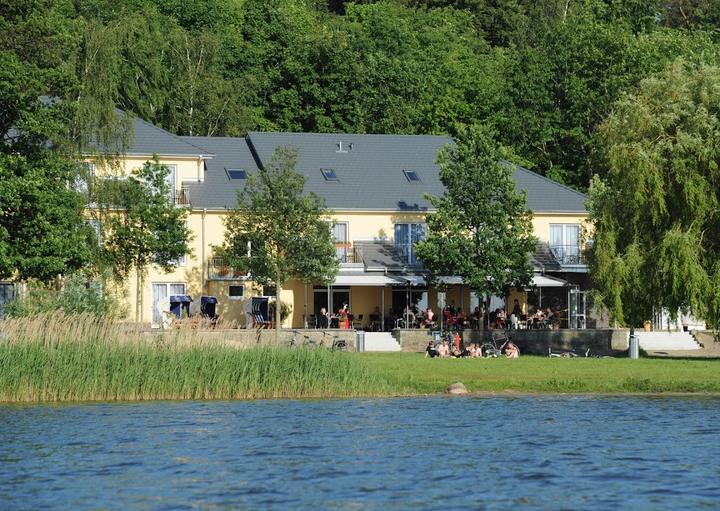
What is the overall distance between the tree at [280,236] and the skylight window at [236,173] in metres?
7.15

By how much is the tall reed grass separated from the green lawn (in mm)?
3152

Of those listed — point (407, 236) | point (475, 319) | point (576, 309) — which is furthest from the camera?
point (407, 236)

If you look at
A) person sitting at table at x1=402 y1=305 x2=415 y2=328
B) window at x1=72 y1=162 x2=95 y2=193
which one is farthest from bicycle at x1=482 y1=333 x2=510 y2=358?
window at x1=72 y1=162 x2=95 y2=193

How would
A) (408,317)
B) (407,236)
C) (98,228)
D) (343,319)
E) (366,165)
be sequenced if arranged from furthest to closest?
1. (366,165)
2. (407,236)
3. (408,317)
4. (343,319)
5. (98,228)

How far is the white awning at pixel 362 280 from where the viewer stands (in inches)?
2288

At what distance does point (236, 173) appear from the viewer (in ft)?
208

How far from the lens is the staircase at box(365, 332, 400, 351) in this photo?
52531 millimetres

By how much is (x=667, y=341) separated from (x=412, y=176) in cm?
1541

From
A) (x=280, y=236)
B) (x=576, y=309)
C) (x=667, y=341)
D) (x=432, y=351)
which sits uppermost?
(x=280, y=236)

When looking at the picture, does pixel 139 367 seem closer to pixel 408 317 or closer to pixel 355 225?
pixel 408 317

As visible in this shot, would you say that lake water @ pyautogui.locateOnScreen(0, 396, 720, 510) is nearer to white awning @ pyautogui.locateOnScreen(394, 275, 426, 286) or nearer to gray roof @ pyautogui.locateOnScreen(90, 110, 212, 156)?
white awning @ pyautogui.locateOnScreen(394, 275, 426, 286)

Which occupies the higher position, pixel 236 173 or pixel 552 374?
pixel 236 173

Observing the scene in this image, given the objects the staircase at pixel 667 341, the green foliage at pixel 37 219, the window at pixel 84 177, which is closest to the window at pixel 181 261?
the window at pixel 84 177

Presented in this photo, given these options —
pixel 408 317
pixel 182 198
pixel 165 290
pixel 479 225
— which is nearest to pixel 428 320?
pixel 408 317
